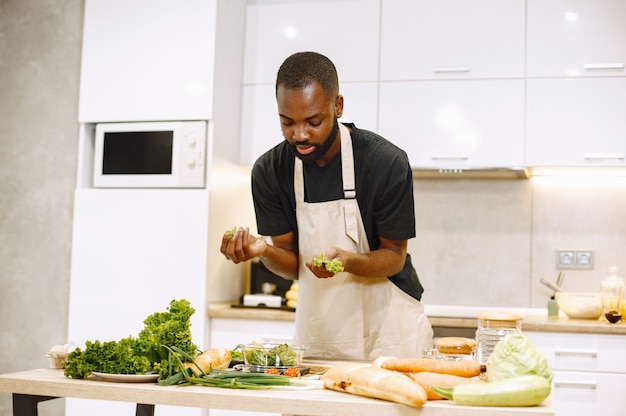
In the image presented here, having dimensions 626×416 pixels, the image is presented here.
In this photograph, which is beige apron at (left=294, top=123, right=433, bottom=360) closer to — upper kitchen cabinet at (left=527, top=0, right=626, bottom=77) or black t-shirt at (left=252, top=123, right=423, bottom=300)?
black t-shirt at (left=252, top=123, right=423, bottom=300)

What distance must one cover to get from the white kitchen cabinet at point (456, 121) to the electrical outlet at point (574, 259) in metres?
0.55

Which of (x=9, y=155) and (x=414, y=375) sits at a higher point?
(x=9, y=155)

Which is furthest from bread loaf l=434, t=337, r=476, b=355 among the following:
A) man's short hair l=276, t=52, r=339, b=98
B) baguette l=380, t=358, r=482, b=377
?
man's short hair l=276, t=52, r=339, b=98

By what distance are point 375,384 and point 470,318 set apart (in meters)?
2.05

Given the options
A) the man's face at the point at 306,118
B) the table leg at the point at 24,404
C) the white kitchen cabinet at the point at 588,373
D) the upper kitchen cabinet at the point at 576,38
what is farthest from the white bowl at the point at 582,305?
the table leg at the point at 24,404

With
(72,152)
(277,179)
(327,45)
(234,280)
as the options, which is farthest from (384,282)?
(72,152)

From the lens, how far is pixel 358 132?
7.39 ft

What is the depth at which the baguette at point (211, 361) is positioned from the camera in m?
1.54

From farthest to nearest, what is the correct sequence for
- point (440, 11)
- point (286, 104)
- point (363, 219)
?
point (440, 11) → point (363, 219) → point (286, 104)

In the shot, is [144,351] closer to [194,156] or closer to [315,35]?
[194,156]

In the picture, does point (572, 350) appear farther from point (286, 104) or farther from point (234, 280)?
point (286, 104)

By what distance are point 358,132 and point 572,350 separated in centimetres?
144

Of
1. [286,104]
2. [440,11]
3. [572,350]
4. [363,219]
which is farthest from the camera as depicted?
[440,11]

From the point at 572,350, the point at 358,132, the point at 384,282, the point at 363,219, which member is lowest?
the point at 572,350
